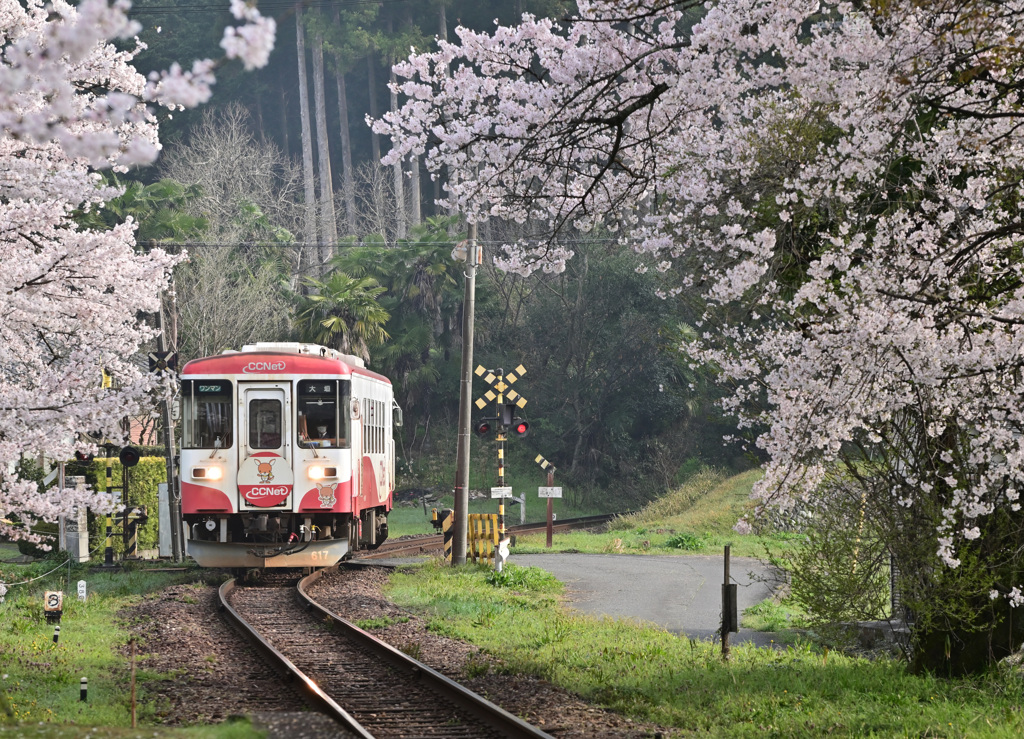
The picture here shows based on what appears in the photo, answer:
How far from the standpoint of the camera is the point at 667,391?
41.4m

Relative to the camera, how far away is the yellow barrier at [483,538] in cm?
2069

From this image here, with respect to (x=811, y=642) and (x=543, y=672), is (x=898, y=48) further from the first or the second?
(x=811, y=642)

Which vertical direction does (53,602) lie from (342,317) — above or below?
below

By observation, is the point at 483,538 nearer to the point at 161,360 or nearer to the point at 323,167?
the point at 161,360

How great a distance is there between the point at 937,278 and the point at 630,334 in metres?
35.0

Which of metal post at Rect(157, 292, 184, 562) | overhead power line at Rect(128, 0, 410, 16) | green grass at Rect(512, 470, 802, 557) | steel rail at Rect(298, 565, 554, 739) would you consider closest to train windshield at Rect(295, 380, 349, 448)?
steel rail at Rect(298, 565, 554, 739)

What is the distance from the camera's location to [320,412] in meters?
17.7

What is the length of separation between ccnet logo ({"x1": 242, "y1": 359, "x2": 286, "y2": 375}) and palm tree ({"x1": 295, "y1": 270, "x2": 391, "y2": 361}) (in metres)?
15.2

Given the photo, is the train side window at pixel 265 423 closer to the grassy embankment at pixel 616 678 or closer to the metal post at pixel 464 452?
the grassy embankment at pixel 616 678

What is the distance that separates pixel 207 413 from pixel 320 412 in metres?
1.71

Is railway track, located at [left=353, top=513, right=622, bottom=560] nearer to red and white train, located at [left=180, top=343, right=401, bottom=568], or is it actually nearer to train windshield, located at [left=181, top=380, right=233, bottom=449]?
red and white train, located at [left=180, top=343, right=401, bottom=568]

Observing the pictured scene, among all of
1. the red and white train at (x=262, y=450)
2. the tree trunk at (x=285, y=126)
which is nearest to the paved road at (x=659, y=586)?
the red and white train at (x=262, y=450)

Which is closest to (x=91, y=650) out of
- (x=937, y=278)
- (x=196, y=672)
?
(x=196, y=672)

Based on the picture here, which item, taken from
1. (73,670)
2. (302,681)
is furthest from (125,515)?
(302,681)
